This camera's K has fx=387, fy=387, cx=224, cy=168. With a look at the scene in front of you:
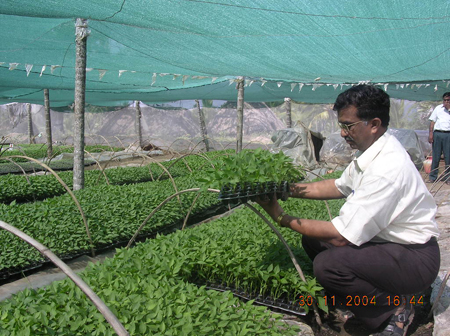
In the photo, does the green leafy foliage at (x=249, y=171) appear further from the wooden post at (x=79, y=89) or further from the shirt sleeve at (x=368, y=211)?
the wooden post at (x=79, y=89)

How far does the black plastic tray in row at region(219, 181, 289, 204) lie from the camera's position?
2357 mm

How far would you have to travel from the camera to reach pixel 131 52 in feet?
21.8

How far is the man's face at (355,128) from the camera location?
7.64 feet

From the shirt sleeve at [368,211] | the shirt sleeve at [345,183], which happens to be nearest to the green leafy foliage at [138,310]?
the shirt sleeve at [368,211]

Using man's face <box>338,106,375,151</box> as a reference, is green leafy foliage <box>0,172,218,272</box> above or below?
below

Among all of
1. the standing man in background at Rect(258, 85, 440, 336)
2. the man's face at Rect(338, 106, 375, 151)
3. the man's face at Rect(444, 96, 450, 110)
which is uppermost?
the man's face at Rect(444, 96, 450, 110)

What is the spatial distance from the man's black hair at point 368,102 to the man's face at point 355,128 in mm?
29

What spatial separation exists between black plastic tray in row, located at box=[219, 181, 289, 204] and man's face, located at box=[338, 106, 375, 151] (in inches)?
20.8

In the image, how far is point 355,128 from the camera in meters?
2.35

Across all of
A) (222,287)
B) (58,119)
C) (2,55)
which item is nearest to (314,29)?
(222,287)

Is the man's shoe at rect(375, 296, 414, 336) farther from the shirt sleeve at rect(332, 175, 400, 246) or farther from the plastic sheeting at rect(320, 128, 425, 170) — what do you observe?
the plastic sheeting at rect(320, 128, 425, 170)

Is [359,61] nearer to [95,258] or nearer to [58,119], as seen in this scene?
[95,258]

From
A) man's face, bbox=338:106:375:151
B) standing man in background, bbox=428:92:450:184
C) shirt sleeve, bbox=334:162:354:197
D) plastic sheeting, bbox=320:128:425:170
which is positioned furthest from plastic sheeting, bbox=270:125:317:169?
man's face, bbox=338:106:375:151

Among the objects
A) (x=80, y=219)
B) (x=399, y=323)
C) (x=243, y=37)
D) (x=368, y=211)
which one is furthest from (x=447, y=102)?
(x=80, y=219)
